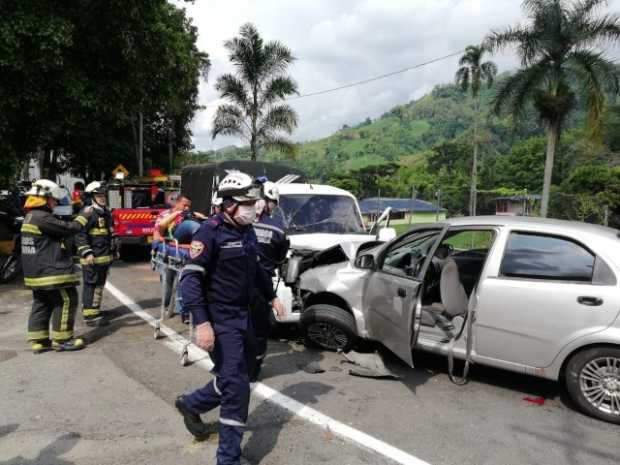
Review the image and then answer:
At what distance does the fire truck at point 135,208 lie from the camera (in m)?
11.8

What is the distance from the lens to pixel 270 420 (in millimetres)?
3840

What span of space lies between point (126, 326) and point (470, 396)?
14.7ft

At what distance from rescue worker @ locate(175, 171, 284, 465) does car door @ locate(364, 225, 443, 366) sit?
5.09 feet

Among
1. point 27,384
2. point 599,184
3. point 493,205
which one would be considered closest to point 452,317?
point 27,384

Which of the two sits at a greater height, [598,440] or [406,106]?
[406,106]

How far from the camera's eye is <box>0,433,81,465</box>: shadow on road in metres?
3.20

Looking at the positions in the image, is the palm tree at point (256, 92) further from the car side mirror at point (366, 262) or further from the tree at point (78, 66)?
the car side mirror at point (366, 262)

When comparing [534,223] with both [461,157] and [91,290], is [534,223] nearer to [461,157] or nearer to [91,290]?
[91,290]

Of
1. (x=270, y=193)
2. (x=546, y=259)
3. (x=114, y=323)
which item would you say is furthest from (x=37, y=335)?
(x=546, y=259)

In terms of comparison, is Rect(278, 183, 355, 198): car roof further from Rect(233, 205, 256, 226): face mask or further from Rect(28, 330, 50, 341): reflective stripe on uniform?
Rect(233, 205, 256, 226): face mask

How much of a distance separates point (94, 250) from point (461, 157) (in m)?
69.8

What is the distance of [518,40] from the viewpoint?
62.0 ft

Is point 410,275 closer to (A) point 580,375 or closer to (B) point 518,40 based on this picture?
(A) point 580,375

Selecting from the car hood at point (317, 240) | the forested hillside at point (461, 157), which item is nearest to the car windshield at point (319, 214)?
the car hood at point (317, 240)
